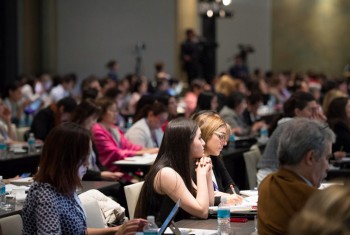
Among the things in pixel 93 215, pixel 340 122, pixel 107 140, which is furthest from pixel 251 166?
pixel 93 215

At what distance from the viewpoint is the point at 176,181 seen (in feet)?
15.4

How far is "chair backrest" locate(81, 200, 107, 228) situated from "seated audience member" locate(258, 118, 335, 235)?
1.29 meters

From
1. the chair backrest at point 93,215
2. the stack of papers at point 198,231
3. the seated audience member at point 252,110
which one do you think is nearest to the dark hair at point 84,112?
the chair backrest at point 93,215

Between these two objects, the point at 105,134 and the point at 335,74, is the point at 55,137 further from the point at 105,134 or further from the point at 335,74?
the point at 335,74

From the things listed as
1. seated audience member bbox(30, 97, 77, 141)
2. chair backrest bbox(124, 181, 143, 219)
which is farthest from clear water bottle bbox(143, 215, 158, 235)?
seated audience member bbox(30, 97, 77, 141)

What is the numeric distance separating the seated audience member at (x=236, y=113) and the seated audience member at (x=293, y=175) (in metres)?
7.37

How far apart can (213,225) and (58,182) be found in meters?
1.13

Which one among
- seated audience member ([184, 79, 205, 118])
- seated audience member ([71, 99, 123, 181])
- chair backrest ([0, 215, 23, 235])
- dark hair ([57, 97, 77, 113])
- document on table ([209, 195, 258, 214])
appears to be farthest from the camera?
seated audience member ([184, 79, 205, 118])

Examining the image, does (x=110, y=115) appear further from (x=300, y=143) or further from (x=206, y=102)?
(x=300, y=143)

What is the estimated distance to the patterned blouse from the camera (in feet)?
12.6

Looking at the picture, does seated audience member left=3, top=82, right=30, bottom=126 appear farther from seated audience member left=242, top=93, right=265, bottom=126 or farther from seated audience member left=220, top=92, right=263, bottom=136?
seated audience member left=242, top=93, right=265, bottom=126

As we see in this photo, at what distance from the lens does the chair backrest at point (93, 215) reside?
463 centimetres

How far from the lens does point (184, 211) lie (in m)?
4.89

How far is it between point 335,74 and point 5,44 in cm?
1132
